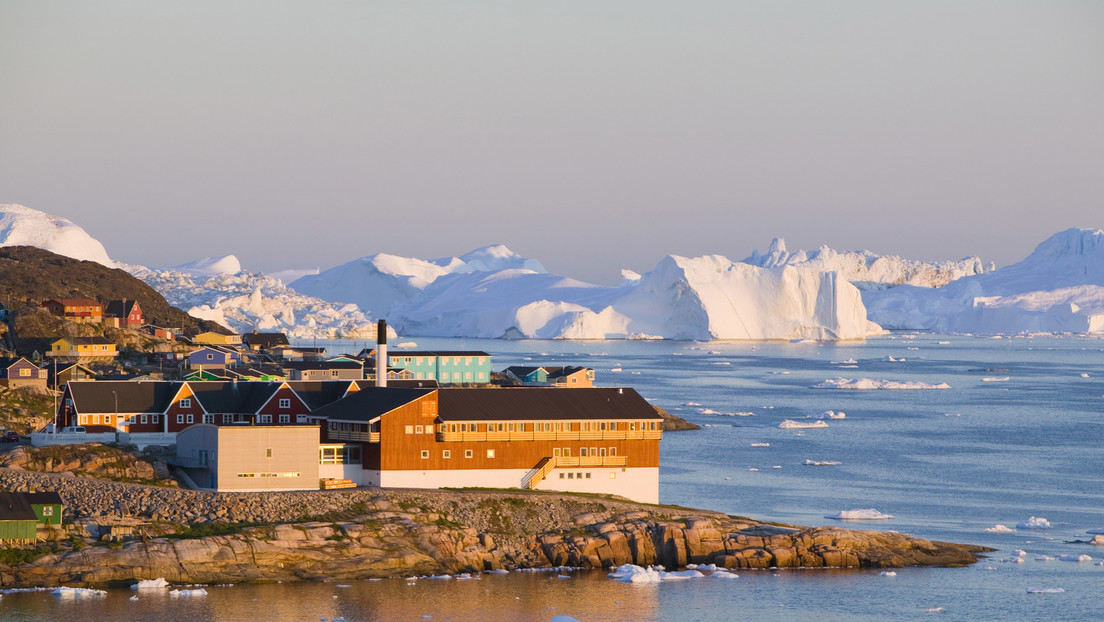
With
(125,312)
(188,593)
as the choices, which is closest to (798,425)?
(125,312)

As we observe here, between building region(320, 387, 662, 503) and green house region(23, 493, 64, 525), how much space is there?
7.95m

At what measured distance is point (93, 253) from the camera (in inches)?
5901

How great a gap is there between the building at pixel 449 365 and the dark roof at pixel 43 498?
35.6 metres

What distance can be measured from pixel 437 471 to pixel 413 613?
25.7 ft

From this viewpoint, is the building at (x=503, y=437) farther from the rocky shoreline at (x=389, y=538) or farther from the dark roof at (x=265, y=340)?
the dark roof at (x=265, y=340)

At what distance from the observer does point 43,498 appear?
3112 cm

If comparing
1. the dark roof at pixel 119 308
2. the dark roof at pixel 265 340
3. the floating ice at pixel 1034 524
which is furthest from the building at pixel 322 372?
the floating ice at pixel 1034 524

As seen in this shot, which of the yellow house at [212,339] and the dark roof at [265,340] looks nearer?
the yellow house at [212,339]

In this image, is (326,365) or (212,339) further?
(212,339)

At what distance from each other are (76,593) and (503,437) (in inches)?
473

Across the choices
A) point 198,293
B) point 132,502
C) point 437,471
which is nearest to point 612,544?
point 437,471

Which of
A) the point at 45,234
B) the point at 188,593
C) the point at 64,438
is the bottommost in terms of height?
the point at 188,593

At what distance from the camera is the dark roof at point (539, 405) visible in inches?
1463

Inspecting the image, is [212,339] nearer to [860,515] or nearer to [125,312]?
[125,312]
